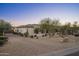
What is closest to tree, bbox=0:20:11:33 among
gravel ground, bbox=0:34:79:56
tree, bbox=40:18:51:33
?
gravel ground, bbox=0:34:79:56

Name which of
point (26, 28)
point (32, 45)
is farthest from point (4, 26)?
point (32, 45)

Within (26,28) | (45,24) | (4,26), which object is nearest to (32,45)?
(26,28)

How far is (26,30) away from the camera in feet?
17.0

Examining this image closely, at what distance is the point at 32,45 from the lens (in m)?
5.14

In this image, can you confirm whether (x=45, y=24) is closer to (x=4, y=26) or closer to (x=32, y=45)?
(x=32, y=45)

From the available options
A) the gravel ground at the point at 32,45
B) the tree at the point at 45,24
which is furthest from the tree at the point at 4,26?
the tree at the point at 45,24

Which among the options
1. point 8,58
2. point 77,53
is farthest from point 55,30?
point 8,58

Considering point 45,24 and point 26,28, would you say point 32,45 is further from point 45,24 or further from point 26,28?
point 45,24

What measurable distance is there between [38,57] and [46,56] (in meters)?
0.14

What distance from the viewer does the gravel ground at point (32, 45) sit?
5.08m

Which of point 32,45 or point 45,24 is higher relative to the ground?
point 45,24

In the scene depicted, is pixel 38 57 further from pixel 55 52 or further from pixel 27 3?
Answer: pixel 27 3

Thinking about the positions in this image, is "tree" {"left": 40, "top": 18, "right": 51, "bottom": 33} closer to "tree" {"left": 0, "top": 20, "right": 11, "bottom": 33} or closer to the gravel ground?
the gravel ground

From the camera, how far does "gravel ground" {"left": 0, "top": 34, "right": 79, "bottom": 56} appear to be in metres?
5.08
